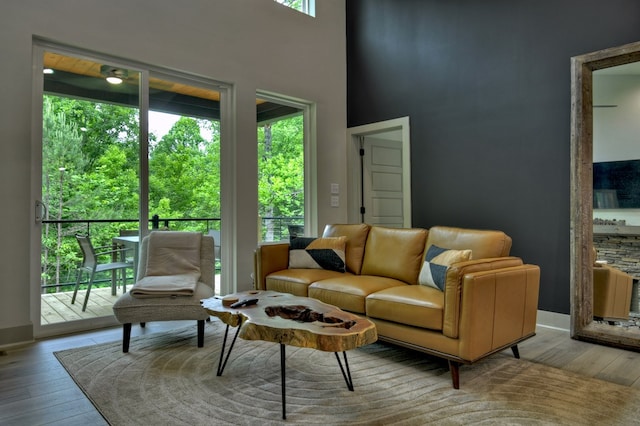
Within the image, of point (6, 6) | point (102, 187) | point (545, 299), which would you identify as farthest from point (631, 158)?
point (6, 6)

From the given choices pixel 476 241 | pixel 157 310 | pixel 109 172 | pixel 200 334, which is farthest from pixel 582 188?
pixel 109 172

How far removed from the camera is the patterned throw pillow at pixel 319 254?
3.67 meters

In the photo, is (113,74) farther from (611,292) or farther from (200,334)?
(611,292)

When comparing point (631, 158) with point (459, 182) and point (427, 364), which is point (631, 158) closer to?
point (459, 182)

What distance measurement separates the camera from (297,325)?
1.95 meters

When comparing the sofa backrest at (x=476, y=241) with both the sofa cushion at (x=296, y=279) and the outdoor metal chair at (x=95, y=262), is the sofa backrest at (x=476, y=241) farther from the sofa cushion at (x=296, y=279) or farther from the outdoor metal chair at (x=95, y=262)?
the outdoor metal chair at (x=95, y=262)

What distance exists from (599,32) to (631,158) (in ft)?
3.55

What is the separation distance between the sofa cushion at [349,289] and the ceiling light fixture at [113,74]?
2.56 m

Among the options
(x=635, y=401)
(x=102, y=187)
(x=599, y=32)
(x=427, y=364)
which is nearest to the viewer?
(x=635, y=401)

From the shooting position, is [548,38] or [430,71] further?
[430,71]

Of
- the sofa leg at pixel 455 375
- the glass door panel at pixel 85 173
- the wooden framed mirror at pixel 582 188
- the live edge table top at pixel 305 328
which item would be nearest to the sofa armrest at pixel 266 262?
the glass door panel at pixel 85 173

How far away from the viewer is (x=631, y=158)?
10.0ft

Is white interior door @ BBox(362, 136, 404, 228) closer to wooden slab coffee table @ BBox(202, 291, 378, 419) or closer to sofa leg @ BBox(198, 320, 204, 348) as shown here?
sofa leg @ BBox(198, 320, 204, 348)

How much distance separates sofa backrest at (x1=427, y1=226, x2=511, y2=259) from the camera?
109 inches
